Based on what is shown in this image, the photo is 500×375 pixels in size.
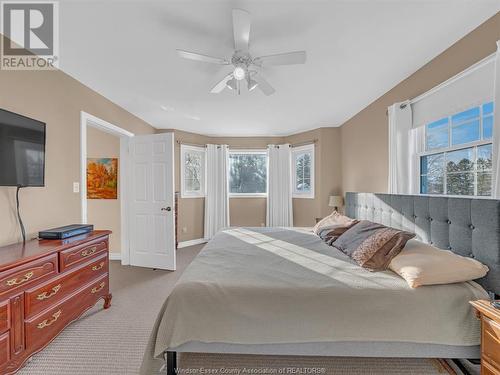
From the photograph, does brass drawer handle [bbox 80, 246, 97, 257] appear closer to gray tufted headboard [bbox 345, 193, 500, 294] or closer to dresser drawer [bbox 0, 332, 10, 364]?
dresser drawer [bbox 0, 332, 10, 364]

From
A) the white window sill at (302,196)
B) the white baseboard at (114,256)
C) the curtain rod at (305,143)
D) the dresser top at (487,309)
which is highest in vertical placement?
the curtain rod at (305,143)

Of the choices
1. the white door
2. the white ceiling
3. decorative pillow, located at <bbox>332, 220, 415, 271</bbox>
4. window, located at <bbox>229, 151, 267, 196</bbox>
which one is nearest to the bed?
decorative pillow, located at <bbox>332, 220, 415, 271</bbox>

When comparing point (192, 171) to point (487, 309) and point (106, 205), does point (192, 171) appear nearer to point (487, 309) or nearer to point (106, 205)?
point (106, 205)

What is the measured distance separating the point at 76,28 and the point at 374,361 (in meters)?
3.37

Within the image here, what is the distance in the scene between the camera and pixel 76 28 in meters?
1.80

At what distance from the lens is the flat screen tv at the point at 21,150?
5.66 ft

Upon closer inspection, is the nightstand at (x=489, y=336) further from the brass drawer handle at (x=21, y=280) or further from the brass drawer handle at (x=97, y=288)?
the brass drawer handle at (x=97, y=288)

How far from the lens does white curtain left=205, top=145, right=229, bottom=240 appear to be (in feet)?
17.2

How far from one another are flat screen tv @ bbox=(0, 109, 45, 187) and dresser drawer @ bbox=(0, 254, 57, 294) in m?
0.65

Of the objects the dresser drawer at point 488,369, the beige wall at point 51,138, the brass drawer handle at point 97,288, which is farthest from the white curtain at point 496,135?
the beige wall at point 51,138

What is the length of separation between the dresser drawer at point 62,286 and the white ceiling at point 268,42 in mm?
1969

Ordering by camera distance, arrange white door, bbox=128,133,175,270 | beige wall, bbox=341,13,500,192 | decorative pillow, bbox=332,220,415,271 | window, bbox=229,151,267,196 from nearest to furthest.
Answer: decorative pillow, bbox=332,220,415,271
beige wall, bbox=341,13,500,192
white door, bbox=128,133,175,270
window, bbox=229,151,267,196

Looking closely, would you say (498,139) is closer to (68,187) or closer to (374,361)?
(374,361)

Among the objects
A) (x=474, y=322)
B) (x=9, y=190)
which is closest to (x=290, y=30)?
(x=474, y=322)
